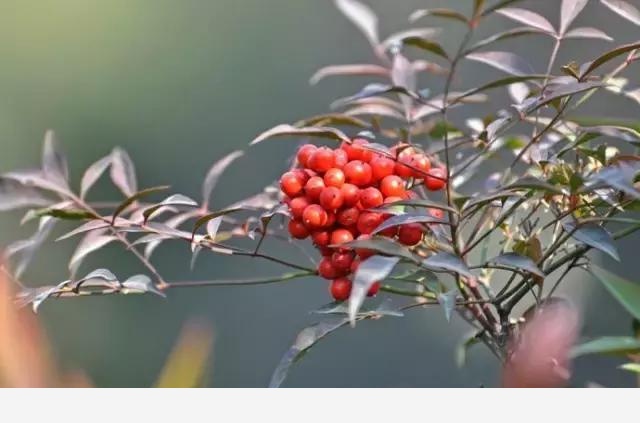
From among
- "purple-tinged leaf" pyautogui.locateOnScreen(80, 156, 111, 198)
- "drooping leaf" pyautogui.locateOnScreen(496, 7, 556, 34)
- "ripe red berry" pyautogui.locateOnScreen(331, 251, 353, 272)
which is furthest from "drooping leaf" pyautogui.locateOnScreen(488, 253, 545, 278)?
"purple-tinged leaf" pyautogui.locateOnScreen(80, 156, 111, 198)

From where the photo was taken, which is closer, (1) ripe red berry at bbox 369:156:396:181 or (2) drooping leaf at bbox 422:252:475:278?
(2) drooping leaf at bbox 422:252:475:278

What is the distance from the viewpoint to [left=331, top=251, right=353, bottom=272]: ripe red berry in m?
0.64

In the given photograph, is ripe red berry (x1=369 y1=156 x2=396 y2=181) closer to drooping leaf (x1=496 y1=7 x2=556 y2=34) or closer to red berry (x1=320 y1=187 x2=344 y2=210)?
red berry (x1=320 y1=187 x2=344 y2=210)

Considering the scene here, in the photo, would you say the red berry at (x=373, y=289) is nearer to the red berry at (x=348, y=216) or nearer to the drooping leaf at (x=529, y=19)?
the red berry at (x=348, y=216)

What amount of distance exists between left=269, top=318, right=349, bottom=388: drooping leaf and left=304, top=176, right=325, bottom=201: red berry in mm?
92

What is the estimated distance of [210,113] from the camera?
2.03 metres

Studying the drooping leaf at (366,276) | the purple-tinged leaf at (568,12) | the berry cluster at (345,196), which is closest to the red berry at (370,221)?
the berry cluster at (345,196)

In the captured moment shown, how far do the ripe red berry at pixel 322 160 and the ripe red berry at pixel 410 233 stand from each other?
0.07 metres

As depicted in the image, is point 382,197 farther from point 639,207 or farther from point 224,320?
point 224,320

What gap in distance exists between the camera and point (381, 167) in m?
0.65

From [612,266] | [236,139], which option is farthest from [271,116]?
[612,266]

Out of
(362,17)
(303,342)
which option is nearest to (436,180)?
(303,342)
